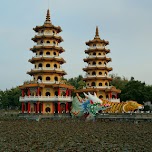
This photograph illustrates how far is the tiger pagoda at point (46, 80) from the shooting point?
44531 mm

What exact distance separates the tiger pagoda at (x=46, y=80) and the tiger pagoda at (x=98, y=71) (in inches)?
215

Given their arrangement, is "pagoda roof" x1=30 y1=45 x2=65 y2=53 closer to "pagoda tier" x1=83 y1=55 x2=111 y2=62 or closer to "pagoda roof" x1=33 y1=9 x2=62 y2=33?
"pagoda roof" x1=33 y1=9 x2=62 y2=33

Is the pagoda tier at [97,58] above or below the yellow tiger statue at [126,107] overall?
above

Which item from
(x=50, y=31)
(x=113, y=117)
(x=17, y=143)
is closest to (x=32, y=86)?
(x=50, y=31)

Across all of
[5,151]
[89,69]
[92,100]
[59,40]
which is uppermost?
[59,40]

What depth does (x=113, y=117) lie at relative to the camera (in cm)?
3500

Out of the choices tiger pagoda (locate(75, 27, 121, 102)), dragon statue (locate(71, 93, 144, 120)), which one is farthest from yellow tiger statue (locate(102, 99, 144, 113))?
tiger pagoda (locate(75, 27, 121, 102))

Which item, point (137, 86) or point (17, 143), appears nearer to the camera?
point (17, 143)

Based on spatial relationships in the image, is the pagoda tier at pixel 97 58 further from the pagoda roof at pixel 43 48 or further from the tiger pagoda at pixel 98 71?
the pagoda roof at pixel 43 48

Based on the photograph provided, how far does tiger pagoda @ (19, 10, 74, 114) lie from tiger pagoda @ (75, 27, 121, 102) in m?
5.46

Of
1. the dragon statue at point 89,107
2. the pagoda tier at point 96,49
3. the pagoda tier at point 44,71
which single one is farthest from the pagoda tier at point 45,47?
the dragon statue at point 89,107

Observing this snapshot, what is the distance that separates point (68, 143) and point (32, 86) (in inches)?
1020

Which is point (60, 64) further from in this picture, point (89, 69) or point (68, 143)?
point (68, 143)

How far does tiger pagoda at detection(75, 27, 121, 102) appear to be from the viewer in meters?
49.9
